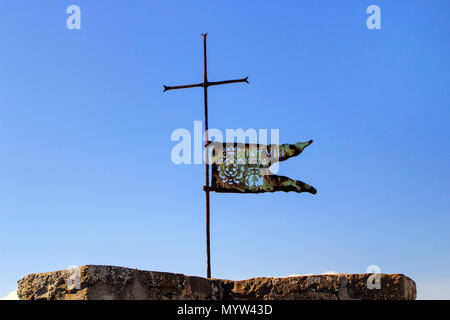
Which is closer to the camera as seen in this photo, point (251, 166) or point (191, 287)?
point (191, 287)

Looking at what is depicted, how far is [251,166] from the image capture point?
6961 millimetres

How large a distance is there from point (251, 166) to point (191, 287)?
2.46m

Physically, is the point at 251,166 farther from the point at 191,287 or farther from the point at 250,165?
the point at 191,287

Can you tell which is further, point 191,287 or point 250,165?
point 250,165

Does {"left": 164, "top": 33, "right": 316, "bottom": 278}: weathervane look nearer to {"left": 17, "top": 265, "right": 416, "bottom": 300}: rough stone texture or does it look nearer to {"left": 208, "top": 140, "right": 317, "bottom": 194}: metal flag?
{"left": 208, "top": 140, "right": 317, "bottom": 194}: metal flag

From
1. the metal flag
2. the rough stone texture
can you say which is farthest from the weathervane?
the rough stone texture

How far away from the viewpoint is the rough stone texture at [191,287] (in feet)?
13.6

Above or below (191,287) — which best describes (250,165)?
above

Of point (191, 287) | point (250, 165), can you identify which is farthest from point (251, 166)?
point (191, 287)

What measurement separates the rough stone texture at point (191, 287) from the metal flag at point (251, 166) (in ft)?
6.35

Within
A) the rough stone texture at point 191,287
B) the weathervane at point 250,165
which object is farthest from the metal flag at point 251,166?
the rough stone texture at point 191,287

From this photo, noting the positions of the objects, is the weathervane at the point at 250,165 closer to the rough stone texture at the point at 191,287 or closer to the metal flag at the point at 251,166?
the metal flag at the point at 251,166

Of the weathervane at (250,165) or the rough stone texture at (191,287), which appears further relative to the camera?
the weathervane at (250,165)
